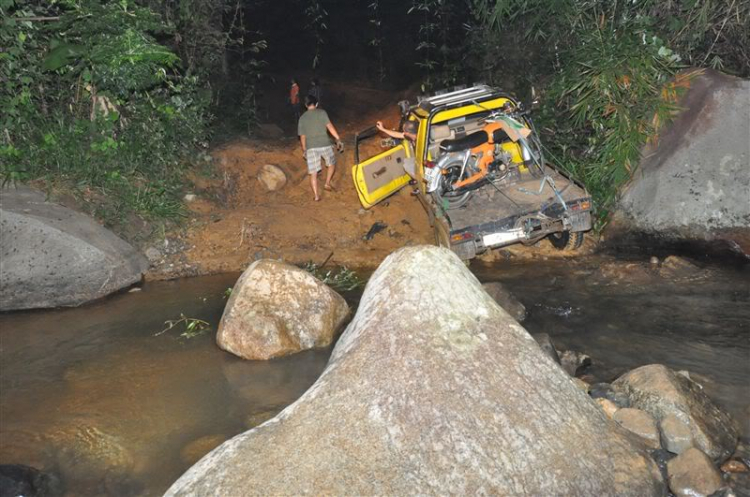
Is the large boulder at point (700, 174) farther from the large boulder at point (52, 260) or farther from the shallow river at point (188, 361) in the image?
the large boulder at point (52, 260)

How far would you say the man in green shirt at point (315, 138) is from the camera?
33.6 ft

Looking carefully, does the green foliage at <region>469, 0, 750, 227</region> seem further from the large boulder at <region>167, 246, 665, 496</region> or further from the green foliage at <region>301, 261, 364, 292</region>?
the large boulder at <region>167, 246, 665, 496</region>

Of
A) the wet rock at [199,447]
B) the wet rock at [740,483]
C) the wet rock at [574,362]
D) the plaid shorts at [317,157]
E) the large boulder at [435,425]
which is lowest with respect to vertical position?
the wet rock at [574,362]

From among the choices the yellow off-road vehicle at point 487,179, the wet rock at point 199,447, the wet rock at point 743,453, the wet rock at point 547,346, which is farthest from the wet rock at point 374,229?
the wet rock at point 743,453

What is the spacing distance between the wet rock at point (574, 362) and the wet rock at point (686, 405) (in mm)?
738

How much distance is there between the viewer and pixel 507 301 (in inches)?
307

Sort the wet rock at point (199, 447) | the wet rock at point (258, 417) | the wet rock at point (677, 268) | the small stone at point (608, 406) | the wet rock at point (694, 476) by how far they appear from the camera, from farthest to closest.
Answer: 1. the wet rock at point (677, 268)
2. the wet rock at point (258, 417)
3. the wet rock at point (199, 447)
4. the small stone at point (608, 406)
5. the wet rock at point (694, 476)

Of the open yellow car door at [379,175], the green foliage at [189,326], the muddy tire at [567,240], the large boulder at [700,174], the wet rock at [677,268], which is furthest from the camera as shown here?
the open yellow car door at [379,175]

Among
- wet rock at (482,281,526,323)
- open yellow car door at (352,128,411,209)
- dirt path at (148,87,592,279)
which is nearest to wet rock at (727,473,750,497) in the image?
wet rock at (482,281,526,323)

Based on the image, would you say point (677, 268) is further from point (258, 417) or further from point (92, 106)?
point (92, 106)

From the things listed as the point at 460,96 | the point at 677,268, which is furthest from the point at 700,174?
the point at 460,96

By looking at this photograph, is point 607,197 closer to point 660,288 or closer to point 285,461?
point 660,288

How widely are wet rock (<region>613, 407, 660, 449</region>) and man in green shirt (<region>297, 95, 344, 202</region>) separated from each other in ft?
19.9

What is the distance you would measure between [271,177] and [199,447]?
645 centimetres
